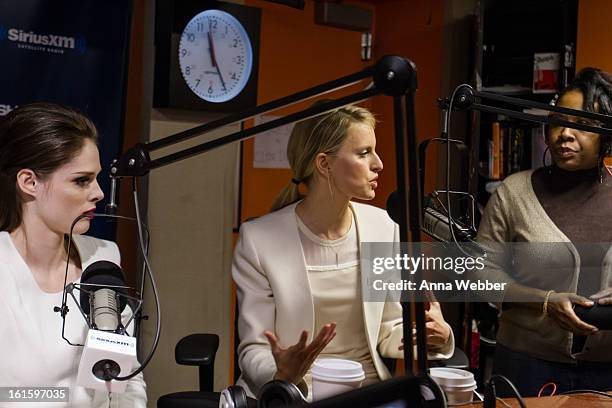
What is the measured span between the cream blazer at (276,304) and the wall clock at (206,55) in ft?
4.11

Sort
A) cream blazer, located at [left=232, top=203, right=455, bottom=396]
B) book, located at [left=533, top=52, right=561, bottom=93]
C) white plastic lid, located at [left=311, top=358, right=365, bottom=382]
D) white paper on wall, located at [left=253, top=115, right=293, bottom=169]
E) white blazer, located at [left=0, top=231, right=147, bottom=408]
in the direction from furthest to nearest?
white paper on wall, located at [left=253, top=115, right=293, bottom=169]
book, located at [left=533, top=52, right=561, bottom=93]
cream blazer, located at [left=232, top=203, right=455, bottom=396]
white blazer, located at [left=0, top=231, right=147, bottom=408]
white plastic lid, located at [left=311, top=358, right=365, bottom=382]

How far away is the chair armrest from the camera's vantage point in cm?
229

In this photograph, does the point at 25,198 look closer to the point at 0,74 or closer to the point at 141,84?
the point at 0,74

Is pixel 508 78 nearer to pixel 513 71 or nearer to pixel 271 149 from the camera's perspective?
pixel 513 71

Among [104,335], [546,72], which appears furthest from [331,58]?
[104,335]

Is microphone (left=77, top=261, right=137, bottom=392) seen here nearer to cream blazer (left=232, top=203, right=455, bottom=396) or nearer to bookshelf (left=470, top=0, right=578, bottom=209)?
cream blazer (left=232, top=203, right=455, bottom=396)

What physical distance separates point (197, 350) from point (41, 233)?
59 cm

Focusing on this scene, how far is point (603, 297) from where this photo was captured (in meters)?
2.47

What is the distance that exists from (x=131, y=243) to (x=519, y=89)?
2.04 meters

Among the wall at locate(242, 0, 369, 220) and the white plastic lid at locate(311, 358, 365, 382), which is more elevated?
the wall at locate(242, 0, 369, 220)

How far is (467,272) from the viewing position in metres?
3.27

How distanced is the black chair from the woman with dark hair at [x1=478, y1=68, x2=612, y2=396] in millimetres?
878

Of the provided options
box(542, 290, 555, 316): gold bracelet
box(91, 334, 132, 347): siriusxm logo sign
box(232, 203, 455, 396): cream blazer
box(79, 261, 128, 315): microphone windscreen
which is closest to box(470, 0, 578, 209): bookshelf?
box(542, 290, 555, 316): gold bracelet

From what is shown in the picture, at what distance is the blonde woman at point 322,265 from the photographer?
2.38m
